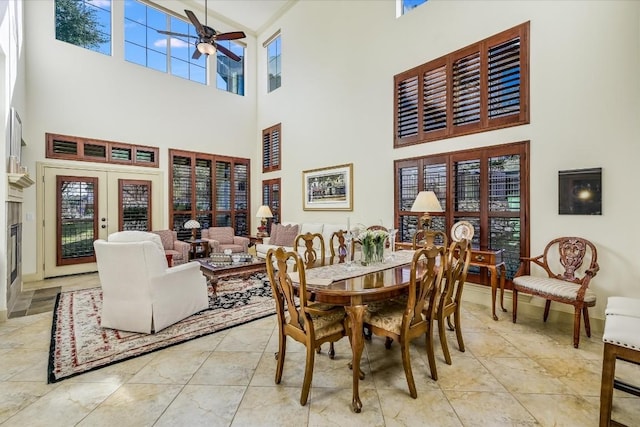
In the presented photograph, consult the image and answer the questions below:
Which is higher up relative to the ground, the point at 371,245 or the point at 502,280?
the point at 371,245

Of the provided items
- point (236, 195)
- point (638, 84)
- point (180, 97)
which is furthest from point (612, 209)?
point (180, 97)

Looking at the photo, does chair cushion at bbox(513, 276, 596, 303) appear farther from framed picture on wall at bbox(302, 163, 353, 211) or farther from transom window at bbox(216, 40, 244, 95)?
transom window at bbox(216, 40, 244, 95)

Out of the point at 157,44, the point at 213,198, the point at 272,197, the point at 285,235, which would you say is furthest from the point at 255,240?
the point at 157,44

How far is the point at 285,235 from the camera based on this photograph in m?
6.29

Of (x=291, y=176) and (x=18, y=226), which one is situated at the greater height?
(x=291, y=176)

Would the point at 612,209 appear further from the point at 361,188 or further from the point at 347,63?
the point at 347,63

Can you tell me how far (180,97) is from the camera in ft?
22.6

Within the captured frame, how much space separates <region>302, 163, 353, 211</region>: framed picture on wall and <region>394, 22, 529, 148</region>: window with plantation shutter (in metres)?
1.27

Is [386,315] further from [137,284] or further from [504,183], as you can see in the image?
[504,183]

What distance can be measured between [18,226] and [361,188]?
525cm

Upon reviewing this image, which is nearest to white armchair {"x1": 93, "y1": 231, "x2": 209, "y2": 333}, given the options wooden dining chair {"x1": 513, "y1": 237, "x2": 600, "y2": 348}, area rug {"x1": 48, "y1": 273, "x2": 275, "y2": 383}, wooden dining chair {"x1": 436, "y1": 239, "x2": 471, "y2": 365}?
area rug {"x1": 48, "y1": 273, "x2": 275, "y2": 383}

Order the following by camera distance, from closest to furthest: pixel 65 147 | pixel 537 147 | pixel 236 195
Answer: pixel 537 147, pixel 65 147, pixel 236 195

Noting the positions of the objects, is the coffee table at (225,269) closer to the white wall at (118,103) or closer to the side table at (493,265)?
the side table at (493,265)

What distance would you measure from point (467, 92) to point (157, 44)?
649cm
